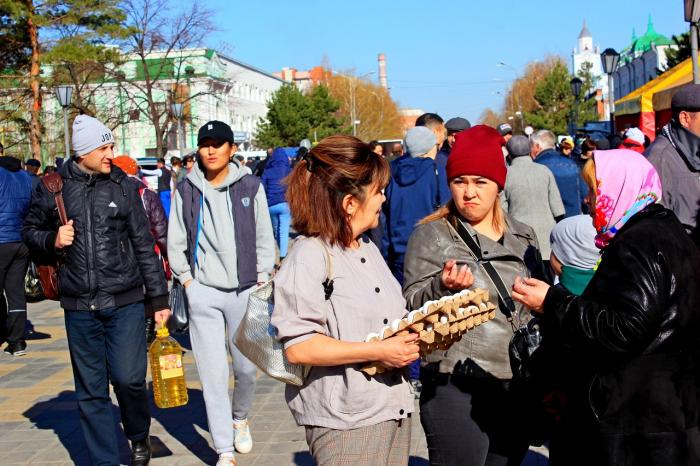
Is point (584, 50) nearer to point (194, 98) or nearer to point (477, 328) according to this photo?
point (194, 98)

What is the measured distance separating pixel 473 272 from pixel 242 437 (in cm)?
302

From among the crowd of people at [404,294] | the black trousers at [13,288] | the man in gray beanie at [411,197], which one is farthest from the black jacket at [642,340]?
the black trousers at [13,288]

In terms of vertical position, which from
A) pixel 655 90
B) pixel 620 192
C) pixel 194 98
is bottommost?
pixel 620 192

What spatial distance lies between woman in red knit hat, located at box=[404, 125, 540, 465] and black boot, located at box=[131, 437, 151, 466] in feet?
8.63

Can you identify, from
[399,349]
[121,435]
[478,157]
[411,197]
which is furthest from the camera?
[411,197]

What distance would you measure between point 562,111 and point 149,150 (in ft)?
127

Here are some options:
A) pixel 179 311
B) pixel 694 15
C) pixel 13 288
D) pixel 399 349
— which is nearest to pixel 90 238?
pixel 179 311

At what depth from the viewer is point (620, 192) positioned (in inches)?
124

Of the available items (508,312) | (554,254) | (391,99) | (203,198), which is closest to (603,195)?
(508,312)

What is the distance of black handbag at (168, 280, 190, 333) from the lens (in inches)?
240

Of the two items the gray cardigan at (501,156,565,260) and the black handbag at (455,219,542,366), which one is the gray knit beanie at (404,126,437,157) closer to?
the gray cardigan at (501,156,565,260)

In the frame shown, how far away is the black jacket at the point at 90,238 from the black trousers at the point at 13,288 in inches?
197

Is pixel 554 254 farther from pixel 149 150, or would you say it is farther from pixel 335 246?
pixel 149 150

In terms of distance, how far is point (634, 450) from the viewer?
2930 millimetres
